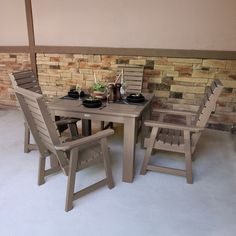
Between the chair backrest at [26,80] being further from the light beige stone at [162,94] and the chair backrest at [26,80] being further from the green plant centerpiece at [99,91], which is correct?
the light beige stone at [162,94]

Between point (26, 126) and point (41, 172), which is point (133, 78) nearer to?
point (26, 126)

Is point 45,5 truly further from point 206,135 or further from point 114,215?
point 114,215

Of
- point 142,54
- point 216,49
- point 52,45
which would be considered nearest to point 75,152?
point 142,54

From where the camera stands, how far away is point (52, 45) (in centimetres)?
412

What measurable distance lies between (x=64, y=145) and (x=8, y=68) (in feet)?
11.0

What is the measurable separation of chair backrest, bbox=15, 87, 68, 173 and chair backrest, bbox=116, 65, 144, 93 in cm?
147

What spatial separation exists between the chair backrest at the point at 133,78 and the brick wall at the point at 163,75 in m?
0.48

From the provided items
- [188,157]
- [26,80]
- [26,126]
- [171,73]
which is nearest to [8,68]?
[26,80]

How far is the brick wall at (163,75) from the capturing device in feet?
11.3

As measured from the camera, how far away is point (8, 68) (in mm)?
4539

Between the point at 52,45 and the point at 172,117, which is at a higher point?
the point at 52,45

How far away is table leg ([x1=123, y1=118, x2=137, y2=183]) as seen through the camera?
2.24 meters

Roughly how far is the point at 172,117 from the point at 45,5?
2676 mm

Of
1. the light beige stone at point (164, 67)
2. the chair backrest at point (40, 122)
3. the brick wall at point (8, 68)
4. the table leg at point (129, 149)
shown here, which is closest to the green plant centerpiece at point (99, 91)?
the table leg at point (129, 149)
